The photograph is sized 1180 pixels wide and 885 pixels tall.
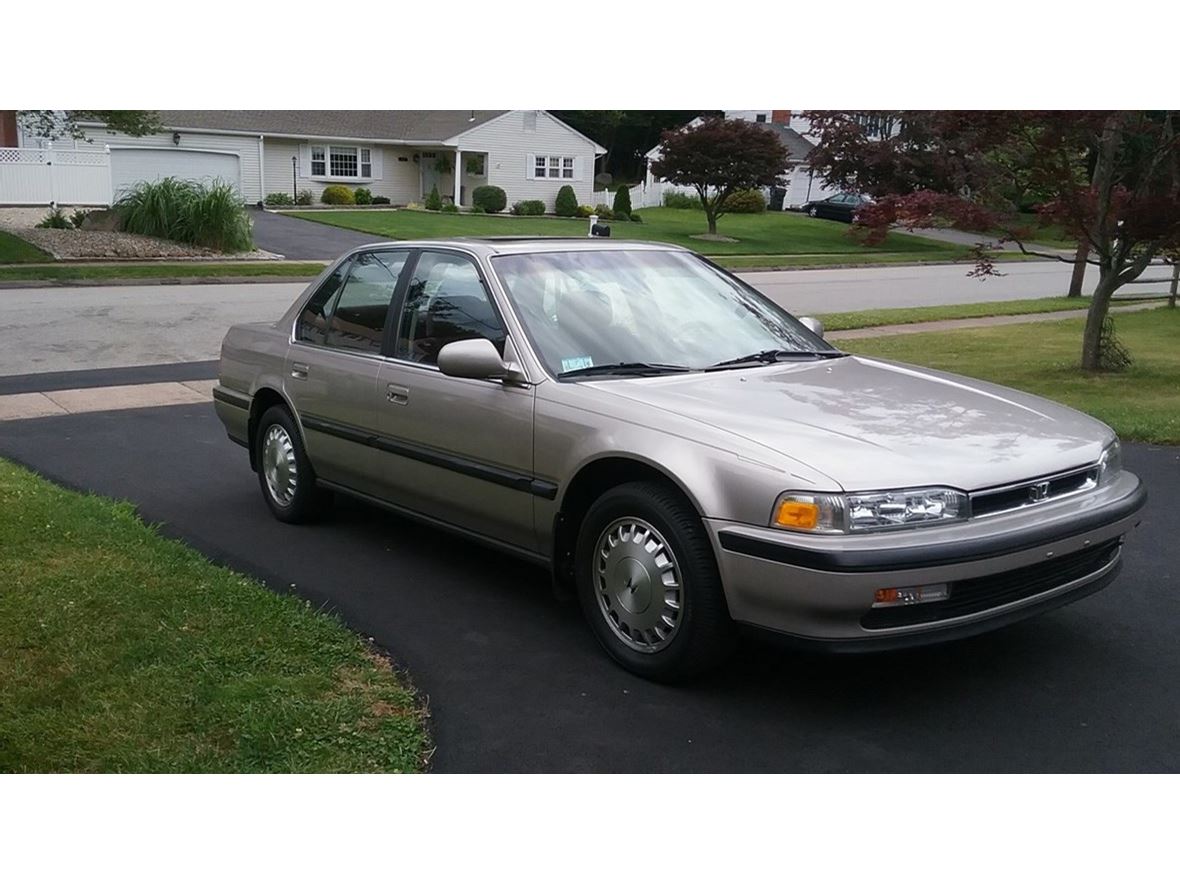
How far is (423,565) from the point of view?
6047mm

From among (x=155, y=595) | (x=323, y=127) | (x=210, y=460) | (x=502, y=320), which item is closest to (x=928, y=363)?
(x=210, y=460)

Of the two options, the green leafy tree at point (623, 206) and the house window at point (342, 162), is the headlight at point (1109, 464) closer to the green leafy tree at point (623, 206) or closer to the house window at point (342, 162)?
the green leafy tree at point (623, 206)

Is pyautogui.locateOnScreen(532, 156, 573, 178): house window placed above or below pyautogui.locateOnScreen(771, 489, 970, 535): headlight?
above

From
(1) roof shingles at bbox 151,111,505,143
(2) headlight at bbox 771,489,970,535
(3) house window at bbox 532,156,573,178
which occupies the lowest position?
(2) headlight at bbox 771,489,970,535

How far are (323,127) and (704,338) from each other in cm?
4275

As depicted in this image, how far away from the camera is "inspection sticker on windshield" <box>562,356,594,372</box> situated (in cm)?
503

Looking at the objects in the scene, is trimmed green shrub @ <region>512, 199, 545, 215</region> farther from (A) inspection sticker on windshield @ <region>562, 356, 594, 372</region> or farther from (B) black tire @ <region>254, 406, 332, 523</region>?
(A) inspection sticker on windshield @ <region>562, 356, 594, 372</region>

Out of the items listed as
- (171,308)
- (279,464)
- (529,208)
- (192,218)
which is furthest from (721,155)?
(279,464)

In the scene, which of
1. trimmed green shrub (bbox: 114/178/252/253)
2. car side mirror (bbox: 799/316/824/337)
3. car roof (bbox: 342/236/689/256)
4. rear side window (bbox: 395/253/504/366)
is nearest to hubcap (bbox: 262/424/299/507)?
rear side window (bbox: 395/253/504/366)

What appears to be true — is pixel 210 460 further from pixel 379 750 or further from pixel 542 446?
pixel 379 750

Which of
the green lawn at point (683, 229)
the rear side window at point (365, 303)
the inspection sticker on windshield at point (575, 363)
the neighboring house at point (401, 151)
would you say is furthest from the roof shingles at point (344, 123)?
the inspection sticker on windshield at point (575, 363)

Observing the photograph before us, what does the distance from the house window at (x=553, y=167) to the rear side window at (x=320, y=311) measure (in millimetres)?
41393

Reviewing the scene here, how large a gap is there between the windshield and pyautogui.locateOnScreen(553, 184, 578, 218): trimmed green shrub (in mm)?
40568

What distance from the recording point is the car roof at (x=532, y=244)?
5602 millimetres
